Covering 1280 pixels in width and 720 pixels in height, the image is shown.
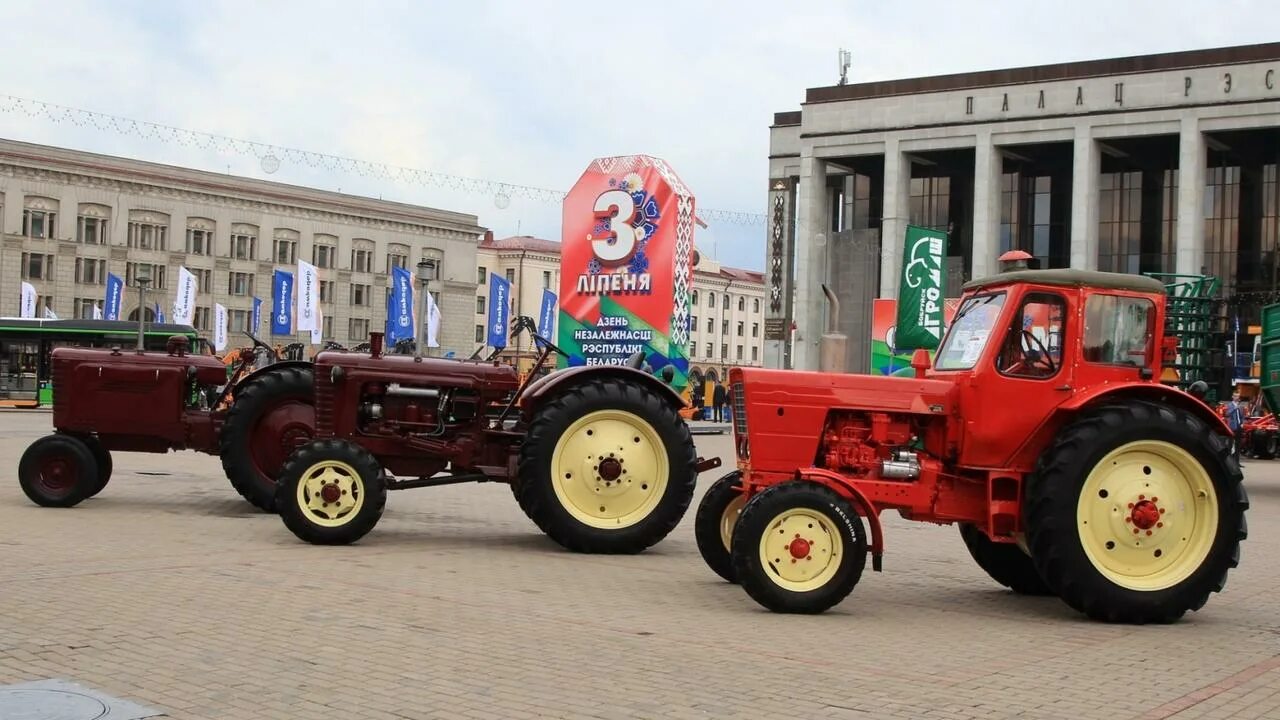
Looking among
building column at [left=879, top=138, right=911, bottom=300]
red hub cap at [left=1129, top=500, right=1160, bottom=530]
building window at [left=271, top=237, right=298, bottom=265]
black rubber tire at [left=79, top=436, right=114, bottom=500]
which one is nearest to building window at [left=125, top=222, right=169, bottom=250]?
building window at [left=271, top=237, right=298, bottom=265]

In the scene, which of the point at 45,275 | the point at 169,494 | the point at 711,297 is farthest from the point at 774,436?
the point at 711,297

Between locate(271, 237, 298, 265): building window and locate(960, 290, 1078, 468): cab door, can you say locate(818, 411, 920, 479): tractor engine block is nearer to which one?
locate(960, 290, 1078, 468): cab door

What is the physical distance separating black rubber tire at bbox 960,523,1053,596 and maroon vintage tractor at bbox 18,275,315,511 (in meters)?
7.03

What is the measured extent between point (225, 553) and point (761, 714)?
21.2 ft

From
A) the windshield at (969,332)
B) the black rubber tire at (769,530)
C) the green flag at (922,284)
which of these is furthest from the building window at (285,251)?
the black rubber tire at (769,530)

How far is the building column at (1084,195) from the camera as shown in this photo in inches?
2301

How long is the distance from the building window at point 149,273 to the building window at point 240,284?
15.1 feet

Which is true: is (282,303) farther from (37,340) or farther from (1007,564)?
(1007,564)

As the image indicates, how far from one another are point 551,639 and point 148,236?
80.5 meters

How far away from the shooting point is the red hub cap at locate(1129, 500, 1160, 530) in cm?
947

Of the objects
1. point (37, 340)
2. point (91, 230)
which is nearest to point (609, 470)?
point (37, 340)

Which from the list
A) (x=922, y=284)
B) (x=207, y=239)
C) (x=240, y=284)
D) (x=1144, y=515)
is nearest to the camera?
(x=1144, y=515)

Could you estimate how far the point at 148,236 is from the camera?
82.9 meters

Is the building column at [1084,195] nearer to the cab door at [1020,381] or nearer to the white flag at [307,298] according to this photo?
the white flag at [307,298]
